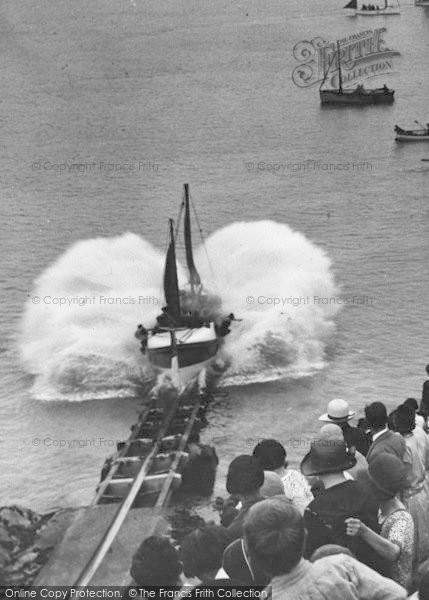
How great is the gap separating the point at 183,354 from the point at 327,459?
25272 mm

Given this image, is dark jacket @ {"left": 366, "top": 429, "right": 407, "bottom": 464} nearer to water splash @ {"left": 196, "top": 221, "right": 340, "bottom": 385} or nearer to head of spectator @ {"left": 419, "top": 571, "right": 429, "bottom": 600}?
head of spectator @ {"left": 419, "top": 571, "right": 429, "bottom": 600}

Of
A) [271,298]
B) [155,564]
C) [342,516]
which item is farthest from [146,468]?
[271,298]

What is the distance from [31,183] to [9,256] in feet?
66.4

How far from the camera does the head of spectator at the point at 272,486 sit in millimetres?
9727

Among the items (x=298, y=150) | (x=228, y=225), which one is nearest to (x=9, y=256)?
(x=228, y=225)

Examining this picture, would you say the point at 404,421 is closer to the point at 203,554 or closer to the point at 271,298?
the point at 203,554

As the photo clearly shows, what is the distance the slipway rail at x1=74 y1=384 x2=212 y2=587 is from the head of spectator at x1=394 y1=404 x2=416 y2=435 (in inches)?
292

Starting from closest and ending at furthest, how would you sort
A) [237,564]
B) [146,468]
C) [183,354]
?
[237,564] → [146,468] → [183,354]

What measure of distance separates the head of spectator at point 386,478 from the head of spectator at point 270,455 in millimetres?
1526

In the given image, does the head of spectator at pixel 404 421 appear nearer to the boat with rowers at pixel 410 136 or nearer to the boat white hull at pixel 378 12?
the boat with rowers at pixel 410 136

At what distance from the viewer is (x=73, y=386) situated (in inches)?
1442

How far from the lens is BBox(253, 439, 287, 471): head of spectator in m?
10.3

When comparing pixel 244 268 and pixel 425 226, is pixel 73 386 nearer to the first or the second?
pixel 244 268

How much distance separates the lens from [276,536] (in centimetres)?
657
